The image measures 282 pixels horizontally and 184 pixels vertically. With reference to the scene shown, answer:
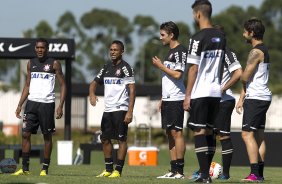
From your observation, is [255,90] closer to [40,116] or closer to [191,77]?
[191,77]

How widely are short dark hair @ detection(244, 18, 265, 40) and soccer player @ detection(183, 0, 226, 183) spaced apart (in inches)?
59.4

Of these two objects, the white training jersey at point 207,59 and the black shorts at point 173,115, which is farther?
the black shorts at point 173,115

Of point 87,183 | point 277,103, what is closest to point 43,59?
point 87,183

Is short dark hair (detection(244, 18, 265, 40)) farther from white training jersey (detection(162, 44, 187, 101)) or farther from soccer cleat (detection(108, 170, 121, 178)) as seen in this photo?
soccer cleat (detection(108, 170, 121, 178))

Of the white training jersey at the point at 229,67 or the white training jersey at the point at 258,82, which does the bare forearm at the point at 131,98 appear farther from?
the white training jersey at the point at 258,82

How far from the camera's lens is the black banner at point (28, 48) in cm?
2478

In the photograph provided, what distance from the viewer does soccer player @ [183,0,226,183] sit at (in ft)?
40.3

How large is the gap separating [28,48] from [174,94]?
1056cm

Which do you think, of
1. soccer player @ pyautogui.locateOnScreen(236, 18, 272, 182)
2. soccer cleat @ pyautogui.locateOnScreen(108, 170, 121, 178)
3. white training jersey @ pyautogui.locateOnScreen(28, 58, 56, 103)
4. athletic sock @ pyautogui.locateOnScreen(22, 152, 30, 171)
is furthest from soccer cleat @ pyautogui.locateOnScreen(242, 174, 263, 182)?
athletic sock @ pyautogui.locateOnScreen(22, 152, 30, 171)

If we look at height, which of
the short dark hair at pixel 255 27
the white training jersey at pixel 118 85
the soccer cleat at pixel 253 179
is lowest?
the soccer cleat at pixel 253 179

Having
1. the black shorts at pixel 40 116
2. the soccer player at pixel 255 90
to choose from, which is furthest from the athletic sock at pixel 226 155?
the black shorts at pixel 40 116

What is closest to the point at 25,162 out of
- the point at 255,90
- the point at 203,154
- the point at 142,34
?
the point at 255,90

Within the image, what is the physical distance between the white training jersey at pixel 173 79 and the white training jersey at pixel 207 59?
2.14 meters

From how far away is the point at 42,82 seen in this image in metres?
15.4
